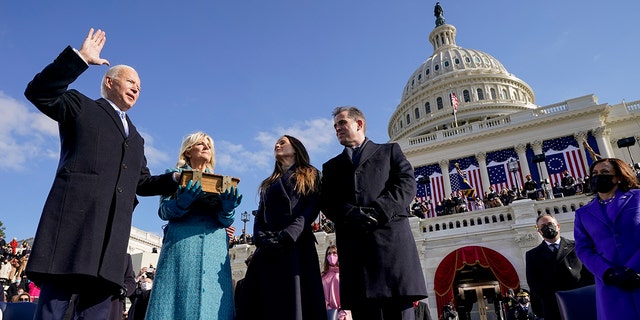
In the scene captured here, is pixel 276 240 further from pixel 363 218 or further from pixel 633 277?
pixel 633 277

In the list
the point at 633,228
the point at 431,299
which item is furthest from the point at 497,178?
the point at 633,228

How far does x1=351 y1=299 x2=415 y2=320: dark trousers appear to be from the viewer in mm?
3053

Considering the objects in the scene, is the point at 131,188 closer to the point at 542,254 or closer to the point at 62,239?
the point at 62,239

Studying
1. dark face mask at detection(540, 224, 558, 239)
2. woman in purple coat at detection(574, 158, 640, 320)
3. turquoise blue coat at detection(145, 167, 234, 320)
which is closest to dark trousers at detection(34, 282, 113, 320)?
turquoise blue coat at detection(145, 167, 234, 320)

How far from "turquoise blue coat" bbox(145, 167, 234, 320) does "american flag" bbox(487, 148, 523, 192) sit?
2969 cm

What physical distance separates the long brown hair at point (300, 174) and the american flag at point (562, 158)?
29.2 metres

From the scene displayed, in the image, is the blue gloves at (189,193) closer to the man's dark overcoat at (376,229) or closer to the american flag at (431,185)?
the man's dark overcoat at (376,229)

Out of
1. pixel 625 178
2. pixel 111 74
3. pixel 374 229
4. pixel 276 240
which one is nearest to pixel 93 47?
pixel 111 74

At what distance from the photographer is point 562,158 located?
29688 millimetres

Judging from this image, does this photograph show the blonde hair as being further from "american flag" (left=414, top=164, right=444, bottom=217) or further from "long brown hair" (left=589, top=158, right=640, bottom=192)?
"american flag" (left=414, top=164, right=444, bottom=217)

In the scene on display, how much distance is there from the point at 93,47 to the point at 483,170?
1279 inches

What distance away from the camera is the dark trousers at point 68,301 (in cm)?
223

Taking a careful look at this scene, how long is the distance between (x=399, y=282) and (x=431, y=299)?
15287mm

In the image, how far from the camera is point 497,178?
30.8 meters
